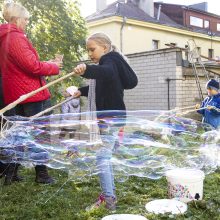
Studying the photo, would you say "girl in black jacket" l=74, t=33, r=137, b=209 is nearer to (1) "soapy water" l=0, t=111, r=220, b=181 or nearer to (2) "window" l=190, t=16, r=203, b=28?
(1) "soapy water" l=0, t=111, r=220, b=181

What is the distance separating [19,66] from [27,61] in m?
0.13

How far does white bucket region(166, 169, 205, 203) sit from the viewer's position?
11.3ft

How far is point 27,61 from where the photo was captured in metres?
3.59

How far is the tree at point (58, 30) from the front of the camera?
333 inches

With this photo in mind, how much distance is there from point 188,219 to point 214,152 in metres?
1.19

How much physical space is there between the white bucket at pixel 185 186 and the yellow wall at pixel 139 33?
17.1m

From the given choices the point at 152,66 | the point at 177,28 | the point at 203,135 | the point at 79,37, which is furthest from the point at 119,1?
the point at 203,135

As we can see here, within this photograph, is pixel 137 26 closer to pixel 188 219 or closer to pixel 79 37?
pixel 79 37

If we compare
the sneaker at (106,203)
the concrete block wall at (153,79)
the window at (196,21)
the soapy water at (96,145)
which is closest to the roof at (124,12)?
the window at (196,21)

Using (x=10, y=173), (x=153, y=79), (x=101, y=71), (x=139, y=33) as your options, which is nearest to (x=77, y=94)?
(x=101, y=71)

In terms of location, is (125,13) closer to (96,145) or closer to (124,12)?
(124,12)

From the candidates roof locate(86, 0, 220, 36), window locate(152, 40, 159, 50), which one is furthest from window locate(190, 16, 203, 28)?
window locate(152, 40, 159, 50)

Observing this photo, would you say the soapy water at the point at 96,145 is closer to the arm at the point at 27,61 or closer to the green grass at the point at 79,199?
the green grass at the point at 79,199

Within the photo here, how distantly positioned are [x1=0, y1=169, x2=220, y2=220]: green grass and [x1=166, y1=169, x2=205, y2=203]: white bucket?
0.09 meters
